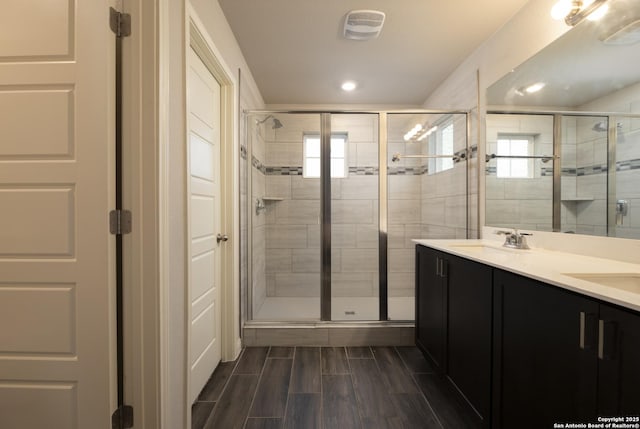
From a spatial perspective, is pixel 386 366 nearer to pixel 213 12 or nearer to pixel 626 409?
pixel 626 409

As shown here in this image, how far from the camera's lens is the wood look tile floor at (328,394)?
148cm

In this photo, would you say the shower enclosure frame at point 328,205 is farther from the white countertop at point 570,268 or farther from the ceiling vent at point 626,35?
the ceiling vent at point 626,35

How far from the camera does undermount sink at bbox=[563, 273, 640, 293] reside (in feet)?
3.47

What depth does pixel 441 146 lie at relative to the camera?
113 inches

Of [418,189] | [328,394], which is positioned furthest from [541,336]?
[418,189]

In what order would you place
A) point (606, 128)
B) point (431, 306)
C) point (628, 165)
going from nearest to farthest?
1. point (628, 165)
2. point (606, 128)
3. point (431, 306)

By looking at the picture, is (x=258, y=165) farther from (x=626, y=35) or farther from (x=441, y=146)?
(x=626, y=35)

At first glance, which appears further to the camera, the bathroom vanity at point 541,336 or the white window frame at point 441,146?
the white window frame at point 441,146

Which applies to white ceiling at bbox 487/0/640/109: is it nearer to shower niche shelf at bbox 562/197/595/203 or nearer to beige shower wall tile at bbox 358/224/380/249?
shower niche shelf at bbox 562/197/595/203

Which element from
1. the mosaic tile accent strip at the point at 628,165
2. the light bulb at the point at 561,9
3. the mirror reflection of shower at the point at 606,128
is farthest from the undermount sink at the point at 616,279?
the light bulb at the point at 561,9

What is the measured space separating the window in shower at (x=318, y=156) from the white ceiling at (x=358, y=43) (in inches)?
24.1

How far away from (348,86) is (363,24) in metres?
0.99

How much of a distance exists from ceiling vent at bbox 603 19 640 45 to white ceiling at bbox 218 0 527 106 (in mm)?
728

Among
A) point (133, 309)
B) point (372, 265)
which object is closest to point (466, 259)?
point (372, 265)
